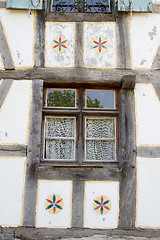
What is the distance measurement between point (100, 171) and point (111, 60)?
61.0 inches

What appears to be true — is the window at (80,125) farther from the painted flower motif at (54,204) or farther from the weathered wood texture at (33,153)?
the painted flower motif at (54,204)

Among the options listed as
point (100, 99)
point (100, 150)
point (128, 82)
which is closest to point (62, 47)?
point (100, 99)

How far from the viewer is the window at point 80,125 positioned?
13.3ft

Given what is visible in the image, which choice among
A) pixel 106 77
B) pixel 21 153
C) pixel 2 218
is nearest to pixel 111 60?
pixel 106 77

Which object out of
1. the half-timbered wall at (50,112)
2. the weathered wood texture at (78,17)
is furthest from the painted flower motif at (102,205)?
the weathered wood texture at (78,17)

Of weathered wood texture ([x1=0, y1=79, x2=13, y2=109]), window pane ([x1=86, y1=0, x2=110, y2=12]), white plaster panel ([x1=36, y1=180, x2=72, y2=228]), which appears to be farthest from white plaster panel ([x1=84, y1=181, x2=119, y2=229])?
window pane ([x1=86, y1=0, x2=110, y2=12])

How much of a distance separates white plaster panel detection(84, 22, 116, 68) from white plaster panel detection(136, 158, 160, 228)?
143cm

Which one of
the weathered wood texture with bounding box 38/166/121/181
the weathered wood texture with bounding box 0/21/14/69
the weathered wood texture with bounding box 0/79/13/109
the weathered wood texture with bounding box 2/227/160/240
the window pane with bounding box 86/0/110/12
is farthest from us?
the window pane with bounding box 86/0/110/12

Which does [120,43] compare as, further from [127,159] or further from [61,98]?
[127,159]

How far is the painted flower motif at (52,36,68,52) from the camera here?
425cm

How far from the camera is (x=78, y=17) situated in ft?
14.3

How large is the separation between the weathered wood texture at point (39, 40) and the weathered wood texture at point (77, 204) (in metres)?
1.72

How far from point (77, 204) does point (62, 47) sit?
2.15 m

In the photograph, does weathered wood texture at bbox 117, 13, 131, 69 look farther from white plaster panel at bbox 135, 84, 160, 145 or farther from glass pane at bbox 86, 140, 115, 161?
glass pane at bbox 86, 140, 115, 161
